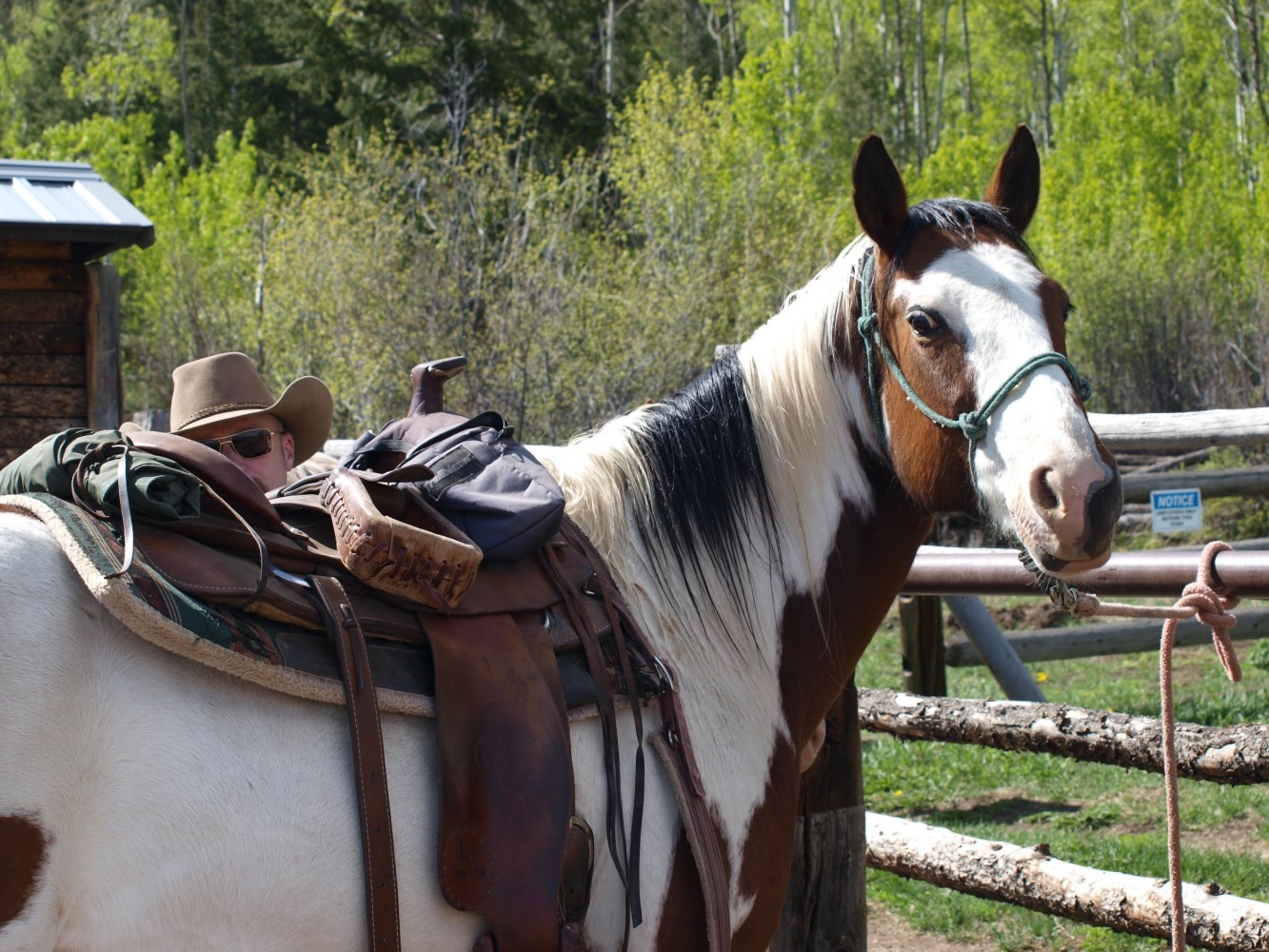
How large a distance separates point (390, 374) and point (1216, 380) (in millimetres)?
11862

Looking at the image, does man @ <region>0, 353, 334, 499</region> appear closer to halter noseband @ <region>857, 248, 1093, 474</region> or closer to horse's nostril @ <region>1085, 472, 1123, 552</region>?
halter noseband @ <region>857, 248, 1093, 474</region>

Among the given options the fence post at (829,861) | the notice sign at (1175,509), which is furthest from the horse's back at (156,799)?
the notice sign at (1175,509)

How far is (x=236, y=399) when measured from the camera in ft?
10.1

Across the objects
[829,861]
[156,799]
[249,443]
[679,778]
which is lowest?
[829,861]

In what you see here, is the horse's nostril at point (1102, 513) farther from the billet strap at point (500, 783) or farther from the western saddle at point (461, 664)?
the billet strap at point (500, 783)

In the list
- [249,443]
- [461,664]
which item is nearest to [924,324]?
[461,664]

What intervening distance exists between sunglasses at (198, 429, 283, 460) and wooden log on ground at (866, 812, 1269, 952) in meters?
2.56

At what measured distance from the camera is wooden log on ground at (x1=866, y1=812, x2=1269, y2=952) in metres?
2.93

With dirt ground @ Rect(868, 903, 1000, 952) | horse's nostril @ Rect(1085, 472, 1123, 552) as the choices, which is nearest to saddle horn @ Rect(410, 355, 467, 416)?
horse's nostril @ Rect(1085, 472, 1123, 552)

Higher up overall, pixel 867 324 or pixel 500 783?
pixel 867 324

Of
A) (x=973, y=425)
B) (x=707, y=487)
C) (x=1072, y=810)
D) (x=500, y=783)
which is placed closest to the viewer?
(x=500, y=783)

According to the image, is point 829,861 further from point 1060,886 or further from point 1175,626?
point 1175,626

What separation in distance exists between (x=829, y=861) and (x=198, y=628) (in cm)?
199

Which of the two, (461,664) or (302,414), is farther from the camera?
(302,414)
